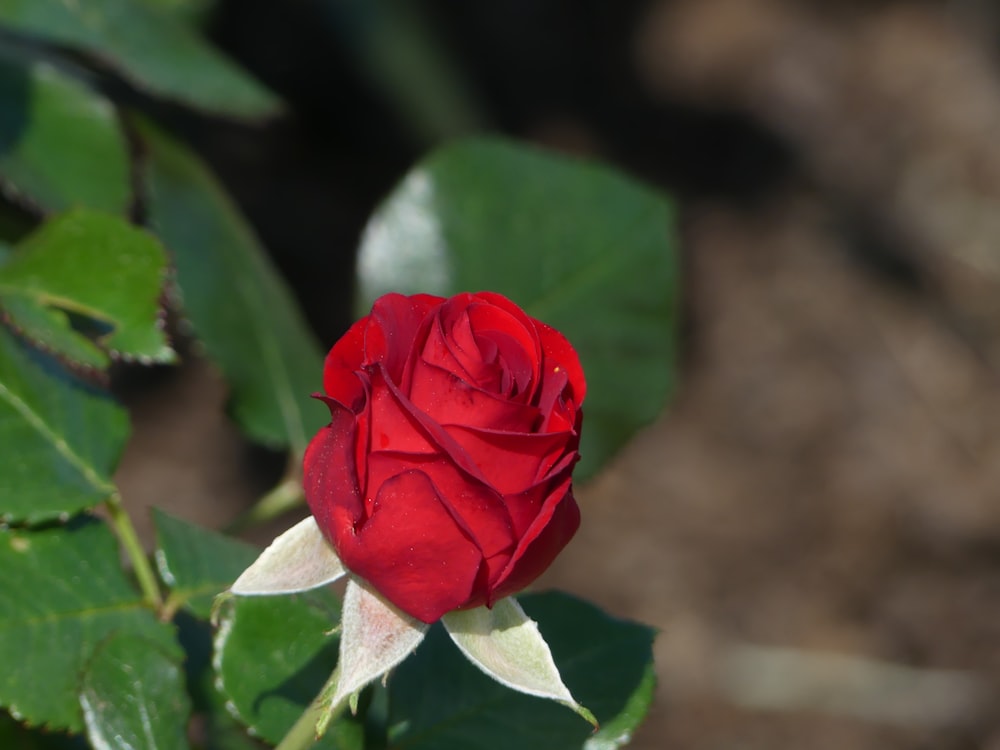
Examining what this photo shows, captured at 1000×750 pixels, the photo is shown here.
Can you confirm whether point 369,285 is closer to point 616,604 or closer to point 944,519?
point 616,604

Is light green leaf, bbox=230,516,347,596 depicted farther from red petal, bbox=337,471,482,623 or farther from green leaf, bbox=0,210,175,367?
green leaf, bbox=0,210,175,367

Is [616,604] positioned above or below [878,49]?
below

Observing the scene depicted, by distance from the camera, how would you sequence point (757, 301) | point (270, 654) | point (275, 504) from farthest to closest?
1. point (757, 301)
2. point (275, 504)
3. point (270, 654)

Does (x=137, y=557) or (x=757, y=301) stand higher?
(x=757, y=301)

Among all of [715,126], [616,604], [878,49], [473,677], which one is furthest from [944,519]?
[473,677]

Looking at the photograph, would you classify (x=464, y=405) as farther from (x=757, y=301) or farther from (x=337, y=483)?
(x=757, y=301)

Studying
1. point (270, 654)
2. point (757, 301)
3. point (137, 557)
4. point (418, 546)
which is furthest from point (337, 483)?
point (757, 301)
